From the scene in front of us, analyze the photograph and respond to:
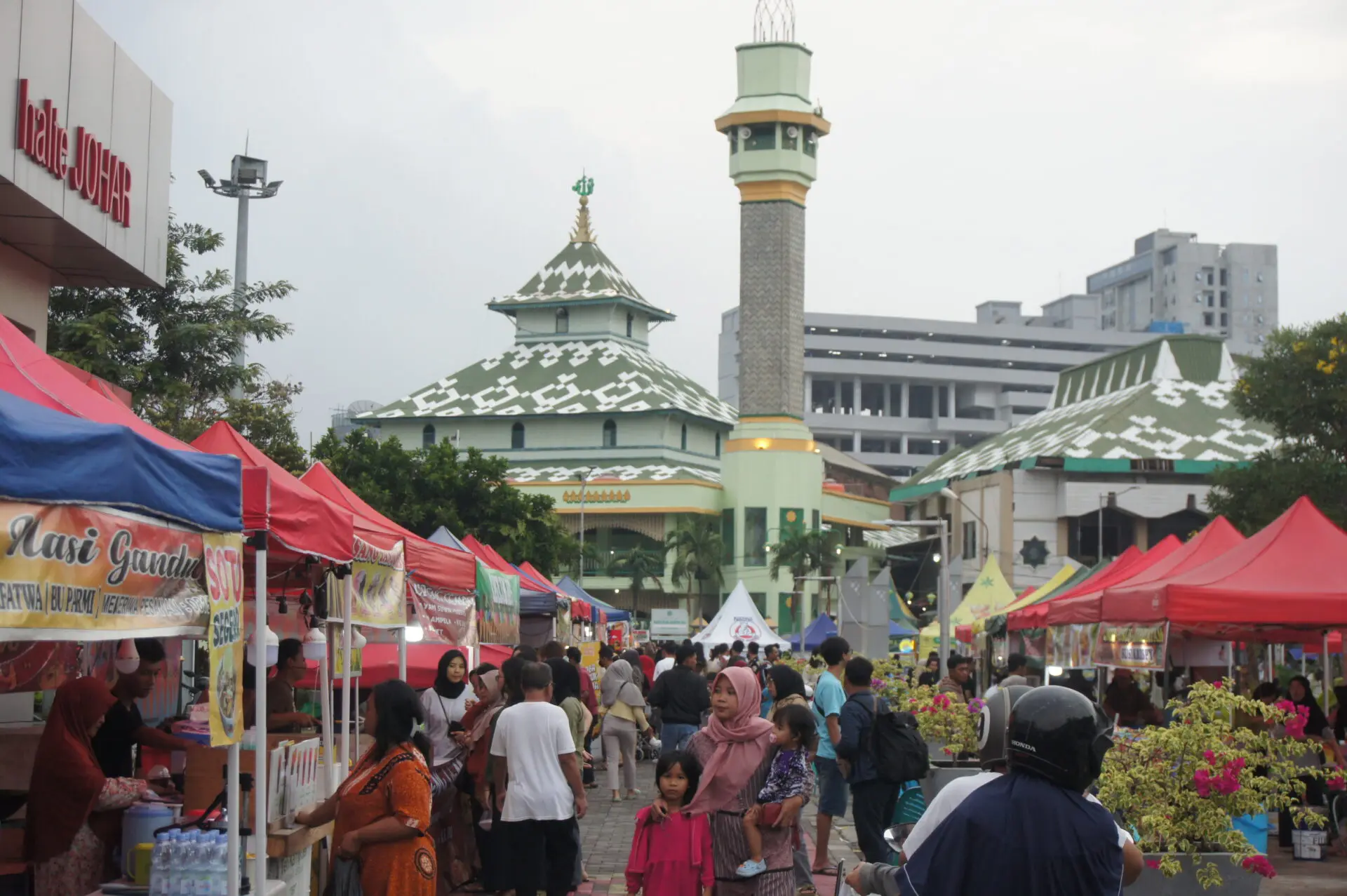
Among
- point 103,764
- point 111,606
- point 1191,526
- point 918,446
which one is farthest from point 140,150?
point 918,446

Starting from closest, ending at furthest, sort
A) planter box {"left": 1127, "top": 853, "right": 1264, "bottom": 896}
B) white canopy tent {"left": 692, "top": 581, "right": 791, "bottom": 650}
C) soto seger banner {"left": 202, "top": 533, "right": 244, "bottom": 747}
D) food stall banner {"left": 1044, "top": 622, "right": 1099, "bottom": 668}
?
1. soto seger banner {"left": 202, "top": 533, "right": 244, "bottom": 747}
2. planter box {"left": 1127, "top": 853, "right": 1264, "bottom": 896}
3. food stall banner {"left": 1044, "top": 622, "right": 1099, "bottom": 668}
4. white canopy tent {"left": 692, "top": 581, "right": 791, "bottom": 650}

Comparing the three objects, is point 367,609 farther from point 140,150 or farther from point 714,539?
point 714,539

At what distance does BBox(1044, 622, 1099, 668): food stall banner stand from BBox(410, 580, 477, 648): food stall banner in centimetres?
713

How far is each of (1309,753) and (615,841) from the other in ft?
20.1

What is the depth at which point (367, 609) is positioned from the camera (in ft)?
36.4

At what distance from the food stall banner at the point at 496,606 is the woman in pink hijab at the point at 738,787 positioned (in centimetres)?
699

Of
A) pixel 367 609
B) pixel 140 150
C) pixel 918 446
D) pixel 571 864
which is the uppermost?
pixel 918 446

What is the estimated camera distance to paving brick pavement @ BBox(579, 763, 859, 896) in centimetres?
1279

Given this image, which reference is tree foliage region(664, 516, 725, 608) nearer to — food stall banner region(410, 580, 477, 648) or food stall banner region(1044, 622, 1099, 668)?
food stall banner region(1044, 622, 1099, 668)

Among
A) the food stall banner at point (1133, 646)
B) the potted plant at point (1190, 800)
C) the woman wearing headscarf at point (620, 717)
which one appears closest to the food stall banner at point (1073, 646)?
the food stall banner at point (1133, 646)

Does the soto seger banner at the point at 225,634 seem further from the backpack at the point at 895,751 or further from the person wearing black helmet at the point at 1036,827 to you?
the backpack at the point at 895,751

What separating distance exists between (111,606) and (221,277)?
21.6 m

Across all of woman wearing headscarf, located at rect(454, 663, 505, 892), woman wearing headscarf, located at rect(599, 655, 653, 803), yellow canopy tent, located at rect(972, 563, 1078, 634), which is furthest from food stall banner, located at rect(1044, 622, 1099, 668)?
woman wearing headscarf, located at rect(454, 663, 505, 892)

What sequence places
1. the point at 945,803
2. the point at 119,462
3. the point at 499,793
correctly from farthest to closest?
1. the point at 499,793
2. the point at 119,462
3. the point at 945,803
